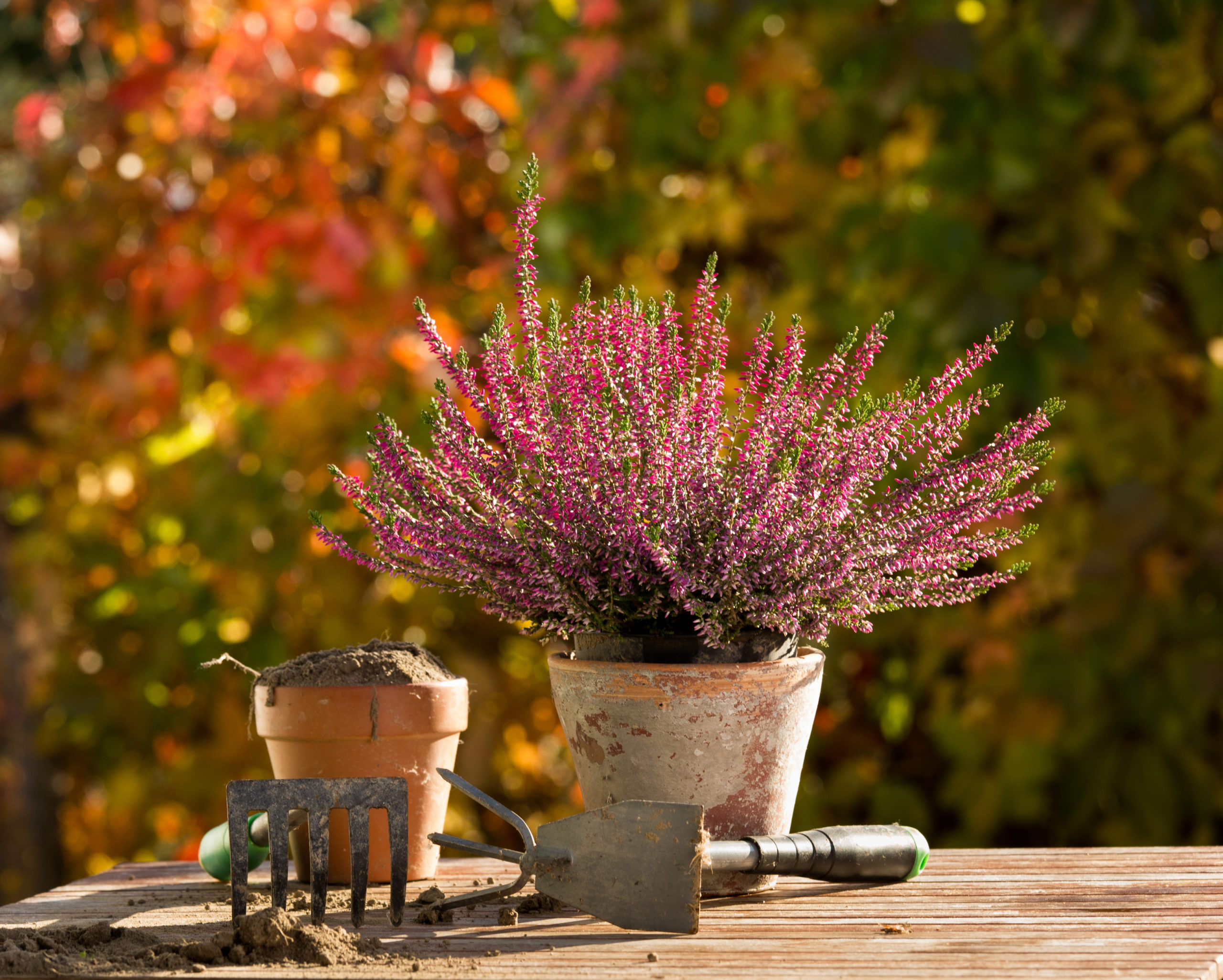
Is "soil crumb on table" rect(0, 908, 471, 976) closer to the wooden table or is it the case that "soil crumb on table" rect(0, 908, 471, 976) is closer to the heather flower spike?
the wooden table

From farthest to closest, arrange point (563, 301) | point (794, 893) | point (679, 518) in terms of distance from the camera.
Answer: point (563, 301)
point (794, 893)
point (679, 518)

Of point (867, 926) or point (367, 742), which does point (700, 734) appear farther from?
point (367, 742)

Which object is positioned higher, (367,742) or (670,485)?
(670,485)

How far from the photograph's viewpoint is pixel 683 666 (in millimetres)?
1087

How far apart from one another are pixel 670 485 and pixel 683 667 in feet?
0.53

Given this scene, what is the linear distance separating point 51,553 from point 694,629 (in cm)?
244

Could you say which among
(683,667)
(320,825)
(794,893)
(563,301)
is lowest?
(794,893)

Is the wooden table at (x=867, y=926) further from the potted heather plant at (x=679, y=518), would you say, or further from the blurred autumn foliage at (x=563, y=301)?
the blurred autumn foliage at (x=563, y=301)

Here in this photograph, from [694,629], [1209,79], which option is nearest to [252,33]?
[1209,79]

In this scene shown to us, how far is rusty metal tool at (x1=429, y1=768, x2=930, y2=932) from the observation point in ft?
3.25

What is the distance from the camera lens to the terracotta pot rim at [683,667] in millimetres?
1086

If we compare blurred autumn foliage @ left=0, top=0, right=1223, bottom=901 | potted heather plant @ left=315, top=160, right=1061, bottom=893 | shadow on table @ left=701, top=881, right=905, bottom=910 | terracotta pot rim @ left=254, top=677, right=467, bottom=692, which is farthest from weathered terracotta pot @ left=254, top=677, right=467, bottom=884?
blurred autumn foliage @ left=0, top=0, right=1223, bottom=901

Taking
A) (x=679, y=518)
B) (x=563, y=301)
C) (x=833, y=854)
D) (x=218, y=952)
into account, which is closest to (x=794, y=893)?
(x=833, y=854)

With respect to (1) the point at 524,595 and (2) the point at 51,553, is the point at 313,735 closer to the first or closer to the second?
(1) the point at 524,595
